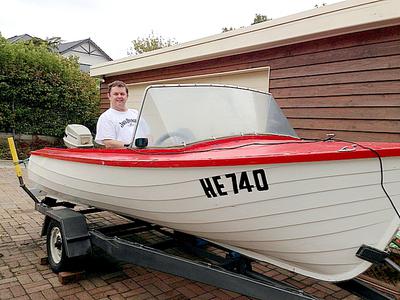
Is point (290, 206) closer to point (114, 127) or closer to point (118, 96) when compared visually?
point (114, 127)

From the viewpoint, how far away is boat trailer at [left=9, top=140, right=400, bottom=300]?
228 cm

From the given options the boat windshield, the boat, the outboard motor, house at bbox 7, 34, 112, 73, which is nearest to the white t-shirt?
the outboard motor

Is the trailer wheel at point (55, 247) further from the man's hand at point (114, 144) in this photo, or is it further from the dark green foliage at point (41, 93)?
the dark green foliage at point (41, 93)

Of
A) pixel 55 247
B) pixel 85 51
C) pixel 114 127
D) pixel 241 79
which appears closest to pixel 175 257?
pixel 55 247

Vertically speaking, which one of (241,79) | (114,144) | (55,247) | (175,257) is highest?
(241,79)

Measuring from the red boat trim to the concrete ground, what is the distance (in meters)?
1.16

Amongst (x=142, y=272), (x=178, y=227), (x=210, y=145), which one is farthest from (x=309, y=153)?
(x=142, y=272)

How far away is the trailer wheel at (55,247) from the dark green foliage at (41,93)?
9.00 metres

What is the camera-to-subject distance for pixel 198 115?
2.99 meters

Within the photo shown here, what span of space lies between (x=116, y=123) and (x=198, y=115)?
130 cm

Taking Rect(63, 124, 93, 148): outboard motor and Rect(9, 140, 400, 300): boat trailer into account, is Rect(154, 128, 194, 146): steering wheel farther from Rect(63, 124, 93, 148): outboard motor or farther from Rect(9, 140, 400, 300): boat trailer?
Rect(63, 124, 93, 148): outboard motor

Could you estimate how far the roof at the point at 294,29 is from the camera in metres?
4.48

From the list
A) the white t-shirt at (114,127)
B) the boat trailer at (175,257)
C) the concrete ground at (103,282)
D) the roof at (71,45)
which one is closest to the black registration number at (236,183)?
the boat trailer at (175,257)

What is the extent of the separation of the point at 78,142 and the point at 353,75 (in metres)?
3.72
